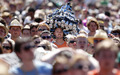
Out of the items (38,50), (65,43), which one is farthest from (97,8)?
(38,50)

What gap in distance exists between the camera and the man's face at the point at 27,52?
4430mm

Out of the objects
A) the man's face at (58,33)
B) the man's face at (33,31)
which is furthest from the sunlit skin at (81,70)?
the man's face at (33,31)

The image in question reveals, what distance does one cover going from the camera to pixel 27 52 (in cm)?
446

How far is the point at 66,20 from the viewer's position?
8953mm

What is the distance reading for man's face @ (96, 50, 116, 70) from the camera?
436 cm

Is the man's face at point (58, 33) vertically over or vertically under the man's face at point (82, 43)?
over

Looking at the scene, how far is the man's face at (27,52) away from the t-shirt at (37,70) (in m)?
0.14

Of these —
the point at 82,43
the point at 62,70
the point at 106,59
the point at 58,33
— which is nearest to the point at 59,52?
the point at 62,70

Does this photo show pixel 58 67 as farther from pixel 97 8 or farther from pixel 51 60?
pixel 97 8

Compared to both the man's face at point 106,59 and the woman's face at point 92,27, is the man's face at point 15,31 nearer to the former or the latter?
the woman's face at point 92,27

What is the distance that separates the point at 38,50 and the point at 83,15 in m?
6.71

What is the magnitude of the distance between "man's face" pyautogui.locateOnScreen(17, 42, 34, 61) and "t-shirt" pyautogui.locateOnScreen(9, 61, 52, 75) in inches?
5.5

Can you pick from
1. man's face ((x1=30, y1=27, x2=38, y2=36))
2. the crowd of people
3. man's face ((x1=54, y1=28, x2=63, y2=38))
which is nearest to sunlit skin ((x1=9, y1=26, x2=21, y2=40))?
the crowd of people

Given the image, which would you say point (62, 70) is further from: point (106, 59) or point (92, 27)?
point (92, 27)
